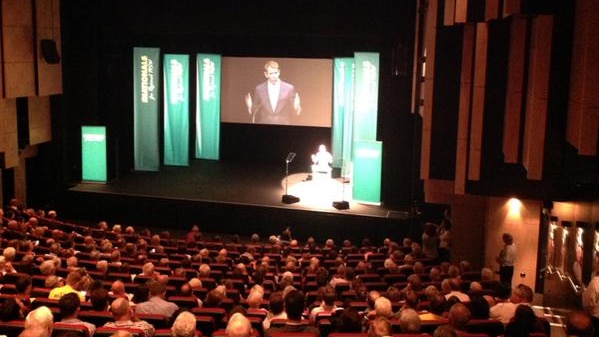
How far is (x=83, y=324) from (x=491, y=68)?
249 inches

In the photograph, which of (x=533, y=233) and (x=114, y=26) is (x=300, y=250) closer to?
(x=533, y=233)

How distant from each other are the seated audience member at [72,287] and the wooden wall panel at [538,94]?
5316mm

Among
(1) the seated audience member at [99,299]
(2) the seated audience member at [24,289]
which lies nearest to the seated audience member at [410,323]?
(1) the seated audience member at [99,299]

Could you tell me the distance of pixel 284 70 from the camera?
65.3 feet

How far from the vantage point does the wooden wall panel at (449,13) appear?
10727mm

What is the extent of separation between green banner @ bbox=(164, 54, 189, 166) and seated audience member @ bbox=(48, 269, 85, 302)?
1337cm

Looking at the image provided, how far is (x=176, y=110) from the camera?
2081 cm

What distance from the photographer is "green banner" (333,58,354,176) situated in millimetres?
18656

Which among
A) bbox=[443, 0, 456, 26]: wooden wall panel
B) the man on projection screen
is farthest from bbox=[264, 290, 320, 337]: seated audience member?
the man on projection screen

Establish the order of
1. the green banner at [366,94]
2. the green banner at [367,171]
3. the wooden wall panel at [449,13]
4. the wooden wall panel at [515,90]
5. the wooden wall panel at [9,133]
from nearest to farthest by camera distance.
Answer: the wooden wall panel at [515,90], the wooden wall panel at [449,13], the wooden wall panel at [9,133], the green banner at [367,171], the green banner at [366,94]

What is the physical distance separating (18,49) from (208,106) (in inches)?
242

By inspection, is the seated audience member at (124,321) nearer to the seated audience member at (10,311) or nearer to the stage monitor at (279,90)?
the seated audience member at (10,311)

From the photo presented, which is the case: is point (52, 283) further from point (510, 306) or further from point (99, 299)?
point (510, 306)

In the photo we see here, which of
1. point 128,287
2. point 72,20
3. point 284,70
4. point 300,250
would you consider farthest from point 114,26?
point 128,287
